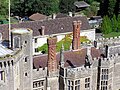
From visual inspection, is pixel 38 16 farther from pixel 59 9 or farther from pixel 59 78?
pixel 59 78

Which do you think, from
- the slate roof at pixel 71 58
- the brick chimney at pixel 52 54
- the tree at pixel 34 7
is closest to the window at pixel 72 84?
the brick chimney at pixel 52 54

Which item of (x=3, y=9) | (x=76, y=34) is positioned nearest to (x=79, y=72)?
(x=76, y=34)

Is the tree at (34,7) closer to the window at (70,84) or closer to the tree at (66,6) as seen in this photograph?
the tree at (66,6)

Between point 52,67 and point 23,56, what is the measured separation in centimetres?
464

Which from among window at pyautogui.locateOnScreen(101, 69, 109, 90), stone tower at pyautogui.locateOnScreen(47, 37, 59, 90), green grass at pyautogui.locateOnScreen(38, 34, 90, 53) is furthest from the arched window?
green grass at pyautogui.locateOnScreen(38, 34, 90, 53)

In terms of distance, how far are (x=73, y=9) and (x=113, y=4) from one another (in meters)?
13.7

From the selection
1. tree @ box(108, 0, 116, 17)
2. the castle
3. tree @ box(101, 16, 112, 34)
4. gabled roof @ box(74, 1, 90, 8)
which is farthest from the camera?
gabled roof @ box(74, 1, 90, 8)

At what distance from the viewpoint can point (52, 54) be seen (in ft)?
143

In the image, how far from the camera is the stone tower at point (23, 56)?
40.1 meters

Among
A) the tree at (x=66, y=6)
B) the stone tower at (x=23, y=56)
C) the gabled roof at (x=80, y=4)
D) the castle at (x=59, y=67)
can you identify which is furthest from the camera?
the gabled roof at (x=80, y=4)

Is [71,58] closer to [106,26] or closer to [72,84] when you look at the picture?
[72,84]

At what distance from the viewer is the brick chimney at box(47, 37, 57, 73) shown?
42.8 metres

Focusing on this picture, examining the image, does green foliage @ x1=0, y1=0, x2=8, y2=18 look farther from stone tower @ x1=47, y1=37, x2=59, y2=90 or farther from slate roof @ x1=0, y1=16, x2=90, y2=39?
stone tower @ x1=47, y1=37, x2=59, y2=90

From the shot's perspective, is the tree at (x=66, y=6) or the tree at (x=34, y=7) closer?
the tree at (x=34, y=7)
